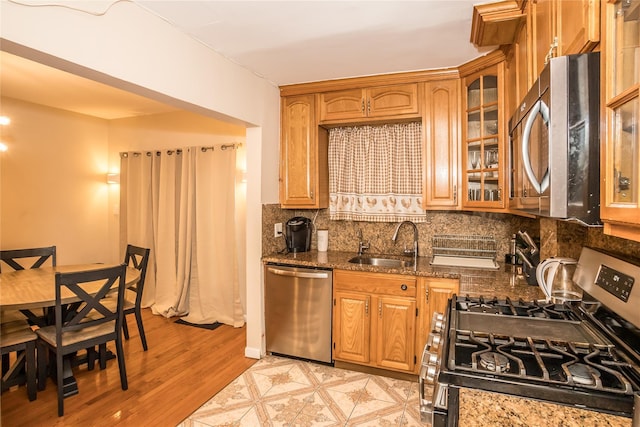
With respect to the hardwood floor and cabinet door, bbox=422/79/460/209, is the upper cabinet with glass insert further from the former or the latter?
the hardwood floor

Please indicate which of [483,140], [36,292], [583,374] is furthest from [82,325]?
[483,140]

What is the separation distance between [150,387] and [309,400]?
3.92 ft

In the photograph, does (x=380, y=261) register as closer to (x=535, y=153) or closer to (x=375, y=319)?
(x=375, y=319)

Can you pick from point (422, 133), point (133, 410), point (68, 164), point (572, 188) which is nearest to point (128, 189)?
point (68, 164)

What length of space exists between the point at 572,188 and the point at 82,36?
80.2 inches

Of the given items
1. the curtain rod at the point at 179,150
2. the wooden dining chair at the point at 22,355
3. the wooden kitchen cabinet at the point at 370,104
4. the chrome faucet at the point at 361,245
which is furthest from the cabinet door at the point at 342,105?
the wooden dining chair at the point at 22,355

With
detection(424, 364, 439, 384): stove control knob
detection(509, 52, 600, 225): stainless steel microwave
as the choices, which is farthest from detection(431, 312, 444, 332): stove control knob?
detection(509, 52, 600, 225): stainless steel microwave

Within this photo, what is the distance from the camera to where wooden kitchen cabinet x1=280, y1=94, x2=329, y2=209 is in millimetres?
3252

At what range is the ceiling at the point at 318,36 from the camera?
1.95 m

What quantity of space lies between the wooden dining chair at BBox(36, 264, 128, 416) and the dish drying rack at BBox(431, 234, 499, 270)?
2431mm

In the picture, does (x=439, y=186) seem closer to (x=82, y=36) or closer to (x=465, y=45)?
(x=465, y=45)

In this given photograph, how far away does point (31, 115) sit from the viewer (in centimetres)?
397

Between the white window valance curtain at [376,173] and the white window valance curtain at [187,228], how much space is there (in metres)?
1.26

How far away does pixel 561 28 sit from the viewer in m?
1.25
